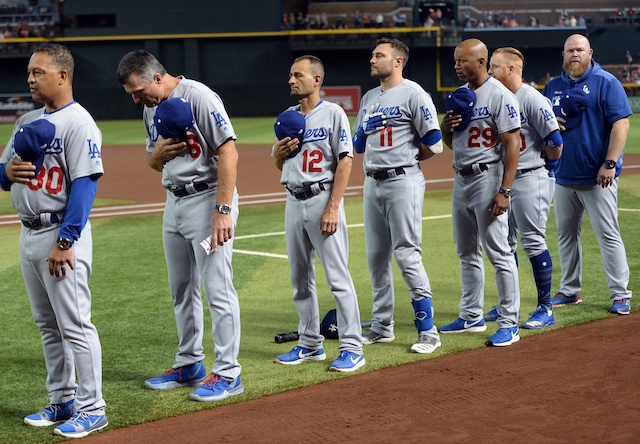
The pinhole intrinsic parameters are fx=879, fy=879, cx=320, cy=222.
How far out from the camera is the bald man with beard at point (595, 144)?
6.92 m

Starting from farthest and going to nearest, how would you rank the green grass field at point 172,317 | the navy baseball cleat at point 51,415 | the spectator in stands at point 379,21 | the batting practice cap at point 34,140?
1. the spectator in stands at point 379,21
2. the green grass field at point 172,317
3. the navy baseball cleat at point 51,415
4. the batting practice cap at point 34,140

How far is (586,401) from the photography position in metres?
4.73

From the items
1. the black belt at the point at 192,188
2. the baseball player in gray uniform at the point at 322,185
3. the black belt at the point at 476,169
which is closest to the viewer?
the black belt at the point at 192,188

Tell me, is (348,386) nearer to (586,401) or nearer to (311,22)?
(586,401)

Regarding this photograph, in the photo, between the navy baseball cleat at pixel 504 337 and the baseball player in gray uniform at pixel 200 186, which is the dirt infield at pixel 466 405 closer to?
A: the navy baseball cleat at pixel 504 337

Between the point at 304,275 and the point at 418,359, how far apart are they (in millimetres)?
921

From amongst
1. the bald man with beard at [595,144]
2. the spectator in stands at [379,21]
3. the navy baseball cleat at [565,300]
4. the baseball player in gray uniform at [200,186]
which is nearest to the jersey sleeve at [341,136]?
the baseball player in gray uniform at [200,186]

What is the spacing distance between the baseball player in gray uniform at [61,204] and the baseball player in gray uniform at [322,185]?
1.46 meters

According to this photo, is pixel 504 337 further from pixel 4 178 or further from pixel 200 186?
pixel 4 178

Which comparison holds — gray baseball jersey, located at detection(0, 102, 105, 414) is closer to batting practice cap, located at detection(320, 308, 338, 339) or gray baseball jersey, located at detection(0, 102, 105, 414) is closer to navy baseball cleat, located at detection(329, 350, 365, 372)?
navy baseball cleat, located at detection(329, 350, 365, 372)

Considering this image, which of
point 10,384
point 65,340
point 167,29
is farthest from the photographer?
point 167,29

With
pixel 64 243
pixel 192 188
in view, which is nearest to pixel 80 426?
pixel 64 243

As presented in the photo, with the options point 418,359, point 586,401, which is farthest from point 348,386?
point 586,401

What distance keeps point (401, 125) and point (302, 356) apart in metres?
1.67
